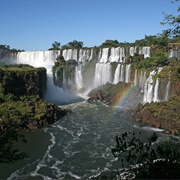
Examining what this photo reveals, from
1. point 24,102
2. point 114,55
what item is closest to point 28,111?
point 24,102

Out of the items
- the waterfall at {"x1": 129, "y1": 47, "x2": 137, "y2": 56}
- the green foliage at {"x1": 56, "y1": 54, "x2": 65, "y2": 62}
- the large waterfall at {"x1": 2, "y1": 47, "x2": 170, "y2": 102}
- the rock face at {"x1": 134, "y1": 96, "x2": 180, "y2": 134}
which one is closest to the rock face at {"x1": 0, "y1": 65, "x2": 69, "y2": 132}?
the large waterfall at {"x1": 2, "y1": 47, "x2": 170, "y2": 102}

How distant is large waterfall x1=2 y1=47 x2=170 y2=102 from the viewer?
3244 centimetres

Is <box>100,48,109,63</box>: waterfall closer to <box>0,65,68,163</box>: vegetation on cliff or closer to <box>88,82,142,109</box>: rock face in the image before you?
A: <box>88,82,142,109</box>: rock face

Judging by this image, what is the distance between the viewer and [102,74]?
39031 mm

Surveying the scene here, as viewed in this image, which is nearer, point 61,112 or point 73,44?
point 61,112

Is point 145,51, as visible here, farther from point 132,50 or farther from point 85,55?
point 85,55

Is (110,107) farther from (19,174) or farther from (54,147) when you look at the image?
(19,174)

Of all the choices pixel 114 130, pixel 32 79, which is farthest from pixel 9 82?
pixel 114 130

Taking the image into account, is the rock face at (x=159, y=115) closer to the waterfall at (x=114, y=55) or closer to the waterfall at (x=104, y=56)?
the waterfall at (x=114, y=55)

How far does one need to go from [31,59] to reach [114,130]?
98.6 ft

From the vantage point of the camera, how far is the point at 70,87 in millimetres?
40562

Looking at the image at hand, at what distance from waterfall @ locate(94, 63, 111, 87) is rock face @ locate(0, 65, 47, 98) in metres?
9.67

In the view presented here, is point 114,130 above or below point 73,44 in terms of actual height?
below

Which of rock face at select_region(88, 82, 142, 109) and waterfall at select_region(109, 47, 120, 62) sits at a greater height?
waterfall at select_region(109, 47, 120, 62)
